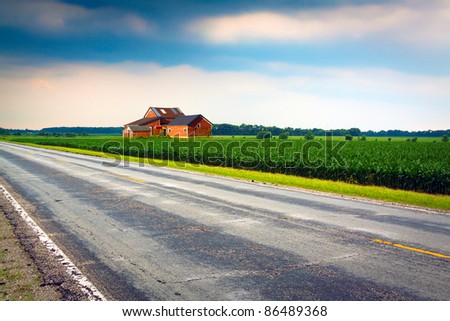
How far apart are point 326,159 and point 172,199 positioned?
12.6 metres

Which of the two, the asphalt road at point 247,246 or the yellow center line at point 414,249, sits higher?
the yellow center line at point 414,249

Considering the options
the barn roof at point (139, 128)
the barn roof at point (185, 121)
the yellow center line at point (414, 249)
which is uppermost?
the barn roof at point (185, 121)

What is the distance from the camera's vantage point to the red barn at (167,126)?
83812mm

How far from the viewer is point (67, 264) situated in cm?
573

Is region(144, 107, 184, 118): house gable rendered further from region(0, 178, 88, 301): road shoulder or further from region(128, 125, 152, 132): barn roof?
region(0, 178, 88, 301): road shoulder

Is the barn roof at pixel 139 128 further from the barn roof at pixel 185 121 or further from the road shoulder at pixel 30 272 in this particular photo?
the road shoulder at pixel 30 272

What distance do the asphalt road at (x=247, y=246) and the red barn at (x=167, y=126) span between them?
72.0 metres

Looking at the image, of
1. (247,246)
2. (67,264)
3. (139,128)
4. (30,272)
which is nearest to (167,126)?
(139,128)

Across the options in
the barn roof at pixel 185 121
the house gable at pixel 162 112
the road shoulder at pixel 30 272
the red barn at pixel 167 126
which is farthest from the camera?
the house gable at pixel 162 112

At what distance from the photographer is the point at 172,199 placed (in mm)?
11617

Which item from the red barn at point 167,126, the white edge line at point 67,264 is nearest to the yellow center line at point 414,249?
the white edge line at point 67,264

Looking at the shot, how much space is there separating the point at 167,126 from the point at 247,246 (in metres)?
85.6

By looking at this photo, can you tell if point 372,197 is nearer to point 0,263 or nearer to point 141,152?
point 0,263
